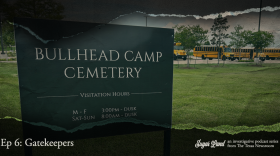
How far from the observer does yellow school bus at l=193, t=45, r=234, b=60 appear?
789 inches

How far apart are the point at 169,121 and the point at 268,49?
21048 mm

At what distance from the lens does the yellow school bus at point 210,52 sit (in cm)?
2003

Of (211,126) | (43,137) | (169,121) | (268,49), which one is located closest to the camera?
(43,137)

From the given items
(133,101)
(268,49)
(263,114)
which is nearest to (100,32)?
(133,101)

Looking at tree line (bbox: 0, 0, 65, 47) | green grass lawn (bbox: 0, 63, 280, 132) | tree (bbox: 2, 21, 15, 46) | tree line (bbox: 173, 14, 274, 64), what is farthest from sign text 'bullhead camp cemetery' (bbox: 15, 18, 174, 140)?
tree line (bbox: 173, 14, 274, 64)

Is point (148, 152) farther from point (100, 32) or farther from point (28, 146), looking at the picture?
point (100, 32)

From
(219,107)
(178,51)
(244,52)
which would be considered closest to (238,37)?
(244,52)

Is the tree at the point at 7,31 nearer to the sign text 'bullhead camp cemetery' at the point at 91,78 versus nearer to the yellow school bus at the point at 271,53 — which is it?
the sign text 'bullhead camp cemetery' at the point at 91,78

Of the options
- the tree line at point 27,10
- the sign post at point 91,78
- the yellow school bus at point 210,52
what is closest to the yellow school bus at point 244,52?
the yellow school bus at point 210,52

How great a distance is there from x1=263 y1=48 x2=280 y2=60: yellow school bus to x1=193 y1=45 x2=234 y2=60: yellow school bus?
3.17m

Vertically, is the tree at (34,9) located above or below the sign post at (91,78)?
above

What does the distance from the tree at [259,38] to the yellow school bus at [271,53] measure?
3.88 ft

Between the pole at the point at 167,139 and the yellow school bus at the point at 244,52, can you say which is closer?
the pole at the point at 167,139

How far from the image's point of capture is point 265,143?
314 centimetres
